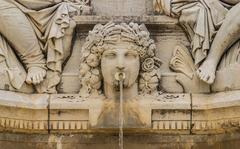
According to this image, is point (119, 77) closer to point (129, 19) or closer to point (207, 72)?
point (129, 19)

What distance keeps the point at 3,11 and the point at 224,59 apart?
245cm

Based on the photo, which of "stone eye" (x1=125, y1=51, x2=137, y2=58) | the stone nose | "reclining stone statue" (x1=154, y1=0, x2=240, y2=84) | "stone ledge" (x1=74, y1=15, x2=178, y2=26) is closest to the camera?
the stone nose

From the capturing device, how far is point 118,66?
984 cm

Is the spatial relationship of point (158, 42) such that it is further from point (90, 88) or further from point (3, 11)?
point (3, 11)

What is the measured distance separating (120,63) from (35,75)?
0.98 meters

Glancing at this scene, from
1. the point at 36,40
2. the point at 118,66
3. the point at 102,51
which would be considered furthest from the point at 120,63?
the point at 36,40

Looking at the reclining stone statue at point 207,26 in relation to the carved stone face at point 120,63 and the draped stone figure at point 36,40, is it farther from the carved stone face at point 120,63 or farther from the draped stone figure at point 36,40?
the draped stone figure at point 36,40

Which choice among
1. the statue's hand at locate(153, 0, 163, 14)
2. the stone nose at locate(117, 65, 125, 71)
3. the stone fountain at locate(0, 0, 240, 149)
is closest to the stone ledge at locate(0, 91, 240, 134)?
the stone fountain at locate(0, 0, 240, 149)

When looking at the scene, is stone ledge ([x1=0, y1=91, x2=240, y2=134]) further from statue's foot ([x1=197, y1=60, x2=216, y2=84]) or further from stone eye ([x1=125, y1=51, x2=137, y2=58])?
stone eye ([x1=125, y1=51, x2=137, y2=58])

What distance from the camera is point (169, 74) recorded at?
1026cm

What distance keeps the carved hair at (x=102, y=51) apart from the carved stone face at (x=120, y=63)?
3.8 inches

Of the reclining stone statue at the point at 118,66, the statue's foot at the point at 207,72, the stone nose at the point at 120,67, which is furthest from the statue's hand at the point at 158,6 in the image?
the stone nose at the point at 120,67

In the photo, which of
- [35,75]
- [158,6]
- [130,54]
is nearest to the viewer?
[130,54]

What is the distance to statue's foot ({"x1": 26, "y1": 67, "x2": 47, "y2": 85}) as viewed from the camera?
10133mm
